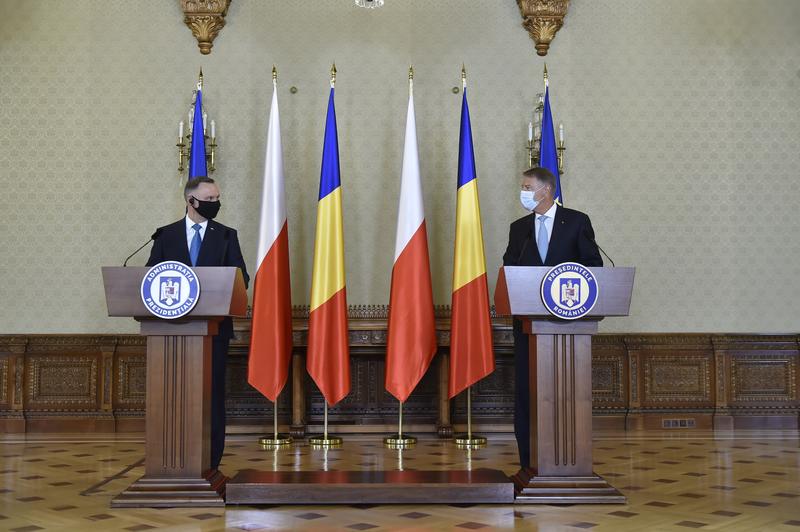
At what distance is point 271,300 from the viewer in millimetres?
7223

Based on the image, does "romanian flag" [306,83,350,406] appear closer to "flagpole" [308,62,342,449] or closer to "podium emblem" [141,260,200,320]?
"flagpole" [308,62,342,449]

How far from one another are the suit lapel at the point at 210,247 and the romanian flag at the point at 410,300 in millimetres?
2427

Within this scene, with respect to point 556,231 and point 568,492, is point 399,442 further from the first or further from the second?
point 556,231

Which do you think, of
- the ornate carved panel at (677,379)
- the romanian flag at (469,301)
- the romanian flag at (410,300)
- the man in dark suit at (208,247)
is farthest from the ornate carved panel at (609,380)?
the man in dark suit at (208,247)

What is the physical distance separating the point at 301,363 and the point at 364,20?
3.31 m

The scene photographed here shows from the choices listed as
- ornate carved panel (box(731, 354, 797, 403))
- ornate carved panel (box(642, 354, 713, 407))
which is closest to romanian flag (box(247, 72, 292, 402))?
ornate carved panel (box(642, 354, 713, 407))

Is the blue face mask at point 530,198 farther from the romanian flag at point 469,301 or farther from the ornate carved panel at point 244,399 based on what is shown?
the ornate carved panel at point 244,399

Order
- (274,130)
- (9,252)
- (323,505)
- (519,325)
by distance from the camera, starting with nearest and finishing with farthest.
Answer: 1. (323,505)
2. (519,325)
3. (274,130)
4. (9,252)

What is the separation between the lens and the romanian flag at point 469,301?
7.17 metres

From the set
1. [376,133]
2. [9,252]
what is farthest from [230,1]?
[9,252]

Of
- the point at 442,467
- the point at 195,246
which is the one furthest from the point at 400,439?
the point at 195,246

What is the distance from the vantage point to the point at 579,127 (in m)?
8.34

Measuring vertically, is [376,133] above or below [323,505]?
above

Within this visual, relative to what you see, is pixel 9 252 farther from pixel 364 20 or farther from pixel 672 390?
pixel 672 390
